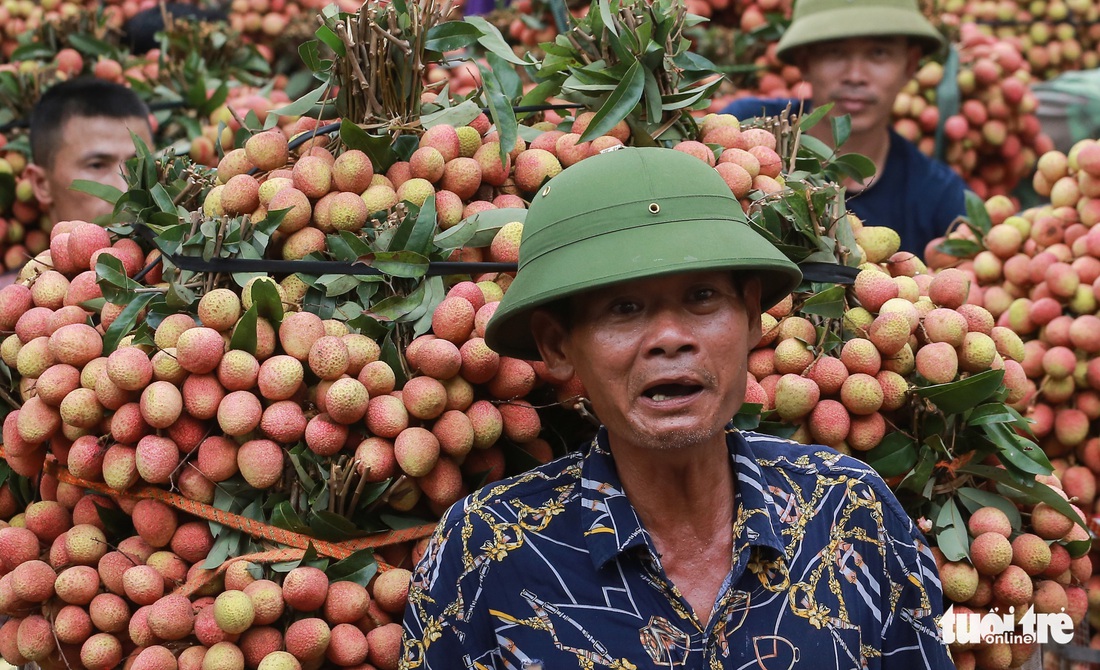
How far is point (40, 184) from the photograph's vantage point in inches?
131

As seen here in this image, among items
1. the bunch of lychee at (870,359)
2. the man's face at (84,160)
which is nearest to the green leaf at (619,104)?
the bunch of lychee at (870,359)

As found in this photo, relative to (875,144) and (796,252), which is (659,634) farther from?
(875,144)

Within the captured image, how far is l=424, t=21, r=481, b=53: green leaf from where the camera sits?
6.16ft

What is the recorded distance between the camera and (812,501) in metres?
1.42

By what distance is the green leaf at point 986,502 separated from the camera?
1769 mm

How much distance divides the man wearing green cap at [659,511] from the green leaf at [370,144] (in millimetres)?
507

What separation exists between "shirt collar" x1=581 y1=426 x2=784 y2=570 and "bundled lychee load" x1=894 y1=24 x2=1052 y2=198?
2792 millimetres

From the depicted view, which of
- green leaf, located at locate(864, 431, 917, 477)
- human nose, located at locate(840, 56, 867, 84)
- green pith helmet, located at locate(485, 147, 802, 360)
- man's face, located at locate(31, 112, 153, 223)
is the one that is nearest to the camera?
green pith helmet, located at locate(485, 147, 802, 360)

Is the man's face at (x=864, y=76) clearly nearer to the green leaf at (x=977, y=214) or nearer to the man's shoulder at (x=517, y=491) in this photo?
the green leaf at (x=977, y=214)

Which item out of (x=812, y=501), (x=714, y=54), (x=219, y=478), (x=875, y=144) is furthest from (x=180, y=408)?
(x=714, y=54)

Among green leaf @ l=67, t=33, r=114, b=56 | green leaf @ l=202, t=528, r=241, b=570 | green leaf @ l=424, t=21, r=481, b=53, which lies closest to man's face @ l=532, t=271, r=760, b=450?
green leaf @ l=202, t=528, r=241, b=570

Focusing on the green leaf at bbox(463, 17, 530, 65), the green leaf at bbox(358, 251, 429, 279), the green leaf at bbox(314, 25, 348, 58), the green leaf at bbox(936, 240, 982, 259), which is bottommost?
the green leaf at bbox(936, 240, 982, 259)

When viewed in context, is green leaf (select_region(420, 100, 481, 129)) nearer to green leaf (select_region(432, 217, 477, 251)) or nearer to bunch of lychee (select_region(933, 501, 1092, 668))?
green leaf (select_region(432, 217, 477, 251))

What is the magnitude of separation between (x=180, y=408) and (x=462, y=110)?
72cm
